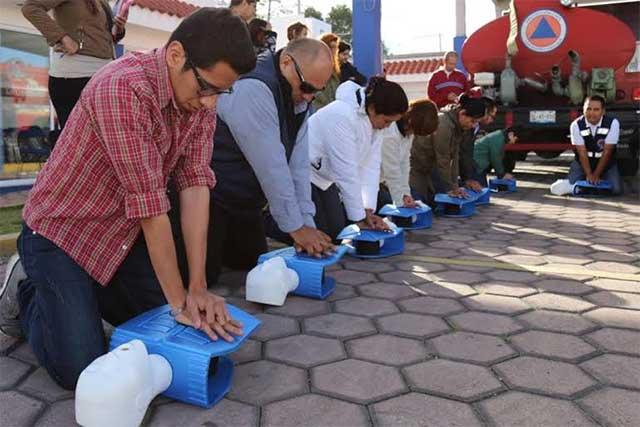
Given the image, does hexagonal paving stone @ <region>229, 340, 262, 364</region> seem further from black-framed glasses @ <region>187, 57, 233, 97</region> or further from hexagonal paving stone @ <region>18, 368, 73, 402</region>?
black-framed glasses @ <region>187, 57, 233, 97</region>

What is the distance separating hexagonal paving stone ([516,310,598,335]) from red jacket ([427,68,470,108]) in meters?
5.52

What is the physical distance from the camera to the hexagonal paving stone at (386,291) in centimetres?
266

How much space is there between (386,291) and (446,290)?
11.3 inches

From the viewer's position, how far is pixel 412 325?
2.26m

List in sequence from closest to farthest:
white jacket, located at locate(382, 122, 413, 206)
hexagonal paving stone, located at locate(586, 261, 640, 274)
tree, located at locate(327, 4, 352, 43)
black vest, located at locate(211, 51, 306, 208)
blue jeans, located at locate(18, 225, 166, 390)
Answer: blue jeans, located at locate(18, 225, 166, 390)
black vest, located at locate(211, 51, 306, 208)
hexagonal paving stone, located at locate(586, 261, 640, 274)
white jacket, located at locate(382, 122, 413, 206)
tree, located at locate(327, 4, 352, 43)

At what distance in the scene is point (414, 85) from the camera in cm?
1766

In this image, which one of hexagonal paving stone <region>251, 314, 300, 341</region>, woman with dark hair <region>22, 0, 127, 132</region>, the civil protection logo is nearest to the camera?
hexagonal paving stone <region>251, 314, 300, 341</region>

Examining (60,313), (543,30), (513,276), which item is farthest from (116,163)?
(543,30)

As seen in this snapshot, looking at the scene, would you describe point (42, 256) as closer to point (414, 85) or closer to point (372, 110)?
point (372, 110)

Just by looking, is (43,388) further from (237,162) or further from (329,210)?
(329,210)

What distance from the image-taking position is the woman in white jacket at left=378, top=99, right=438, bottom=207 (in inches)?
152

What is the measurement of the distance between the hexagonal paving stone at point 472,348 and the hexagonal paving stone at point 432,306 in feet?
0.85

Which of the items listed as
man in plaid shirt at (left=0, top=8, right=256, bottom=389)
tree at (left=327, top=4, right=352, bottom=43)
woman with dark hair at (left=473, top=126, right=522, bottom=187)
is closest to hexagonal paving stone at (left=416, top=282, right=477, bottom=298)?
man in plaid shirt at (left=0, top=8, right=256, bottom=389)

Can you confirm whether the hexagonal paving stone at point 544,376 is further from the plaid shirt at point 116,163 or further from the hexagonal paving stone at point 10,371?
the hexagonal paving stone at point 10,371
